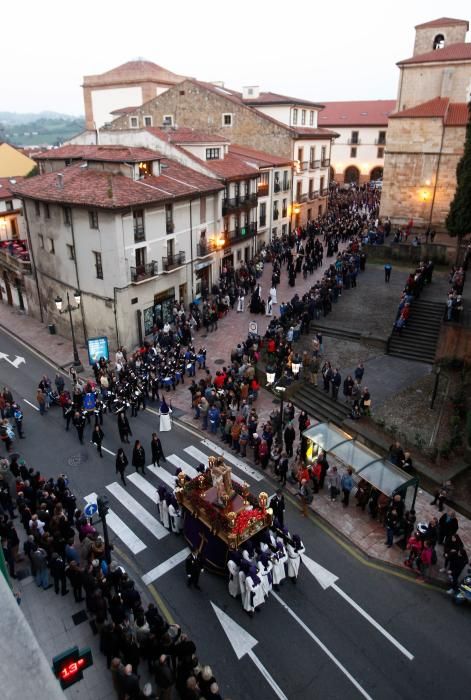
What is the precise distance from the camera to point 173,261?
28.5m

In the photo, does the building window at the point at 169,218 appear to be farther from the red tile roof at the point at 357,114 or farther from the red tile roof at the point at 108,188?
the red tile roof at the point at 357,114

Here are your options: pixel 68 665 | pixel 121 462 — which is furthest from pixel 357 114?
pixel 68 665

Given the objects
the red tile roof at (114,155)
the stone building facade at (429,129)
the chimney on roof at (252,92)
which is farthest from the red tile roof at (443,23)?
the red tile roof at (114,155)

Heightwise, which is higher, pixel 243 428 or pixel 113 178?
pixel 113 178

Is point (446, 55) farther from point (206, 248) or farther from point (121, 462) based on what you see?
point (121, 462)

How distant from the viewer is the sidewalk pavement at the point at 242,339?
14234 millimetres

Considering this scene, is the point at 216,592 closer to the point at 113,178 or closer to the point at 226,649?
the point at 226,649

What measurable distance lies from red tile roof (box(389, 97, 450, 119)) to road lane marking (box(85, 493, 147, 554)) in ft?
119

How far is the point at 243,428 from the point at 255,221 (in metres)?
25.6

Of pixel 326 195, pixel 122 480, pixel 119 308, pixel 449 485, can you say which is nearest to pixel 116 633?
pixel 122 480

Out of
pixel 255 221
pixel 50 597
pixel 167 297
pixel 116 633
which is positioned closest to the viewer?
pixel 116 633

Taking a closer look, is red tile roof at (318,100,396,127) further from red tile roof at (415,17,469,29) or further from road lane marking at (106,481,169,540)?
road lane marking at (106,481,169,540)

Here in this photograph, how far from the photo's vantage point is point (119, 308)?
25453mm

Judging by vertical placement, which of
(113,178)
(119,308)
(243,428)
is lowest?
(243,428)
